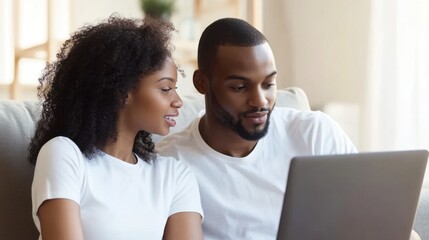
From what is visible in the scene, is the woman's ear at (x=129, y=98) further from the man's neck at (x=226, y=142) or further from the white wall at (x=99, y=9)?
the white wall at (x=99, y=9)

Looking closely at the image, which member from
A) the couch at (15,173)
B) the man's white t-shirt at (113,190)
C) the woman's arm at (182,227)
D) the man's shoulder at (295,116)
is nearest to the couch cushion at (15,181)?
the couch at (15,173)

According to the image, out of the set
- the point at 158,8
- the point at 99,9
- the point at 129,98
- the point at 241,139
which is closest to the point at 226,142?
the point at 241,139

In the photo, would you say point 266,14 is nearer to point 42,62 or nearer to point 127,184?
point 42,62

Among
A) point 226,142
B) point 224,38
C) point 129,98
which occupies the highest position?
point 224,38

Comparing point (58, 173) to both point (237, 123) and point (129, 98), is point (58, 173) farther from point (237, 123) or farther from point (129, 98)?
point (237, 123)

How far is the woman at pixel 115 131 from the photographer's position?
4.24 feet

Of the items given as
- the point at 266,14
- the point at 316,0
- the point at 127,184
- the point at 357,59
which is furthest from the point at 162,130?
the point at 266,14

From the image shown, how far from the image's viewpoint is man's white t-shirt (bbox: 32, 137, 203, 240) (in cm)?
125

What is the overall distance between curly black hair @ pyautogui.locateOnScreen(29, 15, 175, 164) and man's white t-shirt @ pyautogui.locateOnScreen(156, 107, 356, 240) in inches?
8.8

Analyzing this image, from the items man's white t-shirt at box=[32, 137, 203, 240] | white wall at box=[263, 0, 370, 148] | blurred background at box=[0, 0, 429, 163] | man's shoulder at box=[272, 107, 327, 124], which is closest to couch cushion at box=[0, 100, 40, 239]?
man's white t-shirt at box=[32, 137, 203, 240]

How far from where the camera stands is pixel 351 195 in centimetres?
109

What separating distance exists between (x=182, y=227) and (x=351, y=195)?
0.43 metres

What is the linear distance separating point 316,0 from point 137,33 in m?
1.51

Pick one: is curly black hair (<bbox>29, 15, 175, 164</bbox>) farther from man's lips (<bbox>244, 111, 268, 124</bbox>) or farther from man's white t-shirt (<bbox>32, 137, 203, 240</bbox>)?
man's lips (<bbox>244, 111, 268, 124</bbox>)
